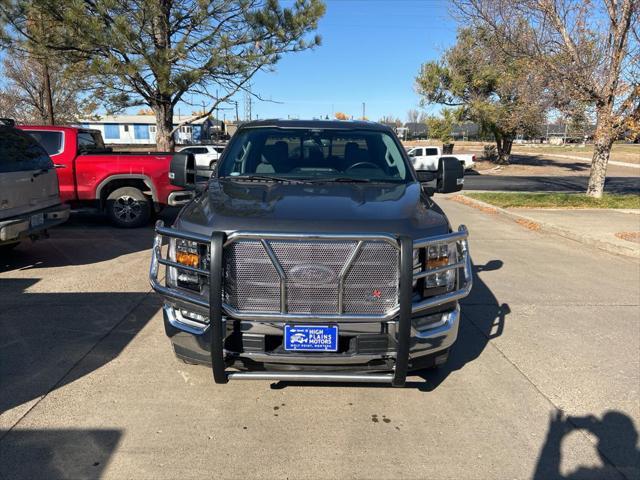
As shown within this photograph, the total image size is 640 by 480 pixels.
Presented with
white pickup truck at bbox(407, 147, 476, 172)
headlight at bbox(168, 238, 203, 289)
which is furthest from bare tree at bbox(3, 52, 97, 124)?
headlight at bbox(168, 238, 203, 289)

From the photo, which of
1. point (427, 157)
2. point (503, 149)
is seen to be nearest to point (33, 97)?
point (427, 157)

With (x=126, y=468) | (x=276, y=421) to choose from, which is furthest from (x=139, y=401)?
(x=276, y=421)

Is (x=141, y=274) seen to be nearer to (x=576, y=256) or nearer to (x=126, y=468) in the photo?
(x=126, y=468)

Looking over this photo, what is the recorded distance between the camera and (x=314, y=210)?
317 centimetres

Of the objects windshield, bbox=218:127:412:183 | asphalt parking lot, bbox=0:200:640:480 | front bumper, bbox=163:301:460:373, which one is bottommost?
asphalt parking lot, bbox=0:200:640:480

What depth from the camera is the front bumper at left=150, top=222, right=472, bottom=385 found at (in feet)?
9.46

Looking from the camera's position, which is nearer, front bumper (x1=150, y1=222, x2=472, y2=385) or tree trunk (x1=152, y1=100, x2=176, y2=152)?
front bumper (x1=150, y1=222, x2=472, y2=385)

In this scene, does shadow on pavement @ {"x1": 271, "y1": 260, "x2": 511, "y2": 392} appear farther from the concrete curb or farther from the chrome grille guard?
the concrete curb

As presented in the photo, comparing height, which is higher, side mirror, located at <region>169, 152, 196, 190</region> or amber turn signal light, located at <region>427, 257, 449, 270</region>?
side mirror, located at <region>169, 152, 196, 190</region>

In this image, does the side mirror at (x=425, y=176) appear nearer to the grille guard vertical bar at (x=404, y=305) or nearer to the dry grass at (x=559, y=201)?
the grille guard vertical bar at (x=404, y=305)

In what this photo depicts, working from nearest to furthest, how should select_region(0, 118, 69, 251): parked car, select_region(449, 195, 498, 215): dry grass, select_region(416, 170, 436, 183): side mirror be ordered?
1. select_region(416, 170, 436, 183): side mirror
2. select_region(0, 118, 69, 251): parked car
3. select_region(449, 195, 498, 215): dry grass

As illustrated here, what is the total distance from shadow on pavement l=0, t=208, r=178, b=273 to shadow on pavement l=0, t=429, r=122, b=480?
173 inches

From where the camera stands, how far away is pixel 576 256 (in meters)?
8.11

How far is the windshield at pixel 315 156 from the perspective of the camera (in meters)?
4.35
